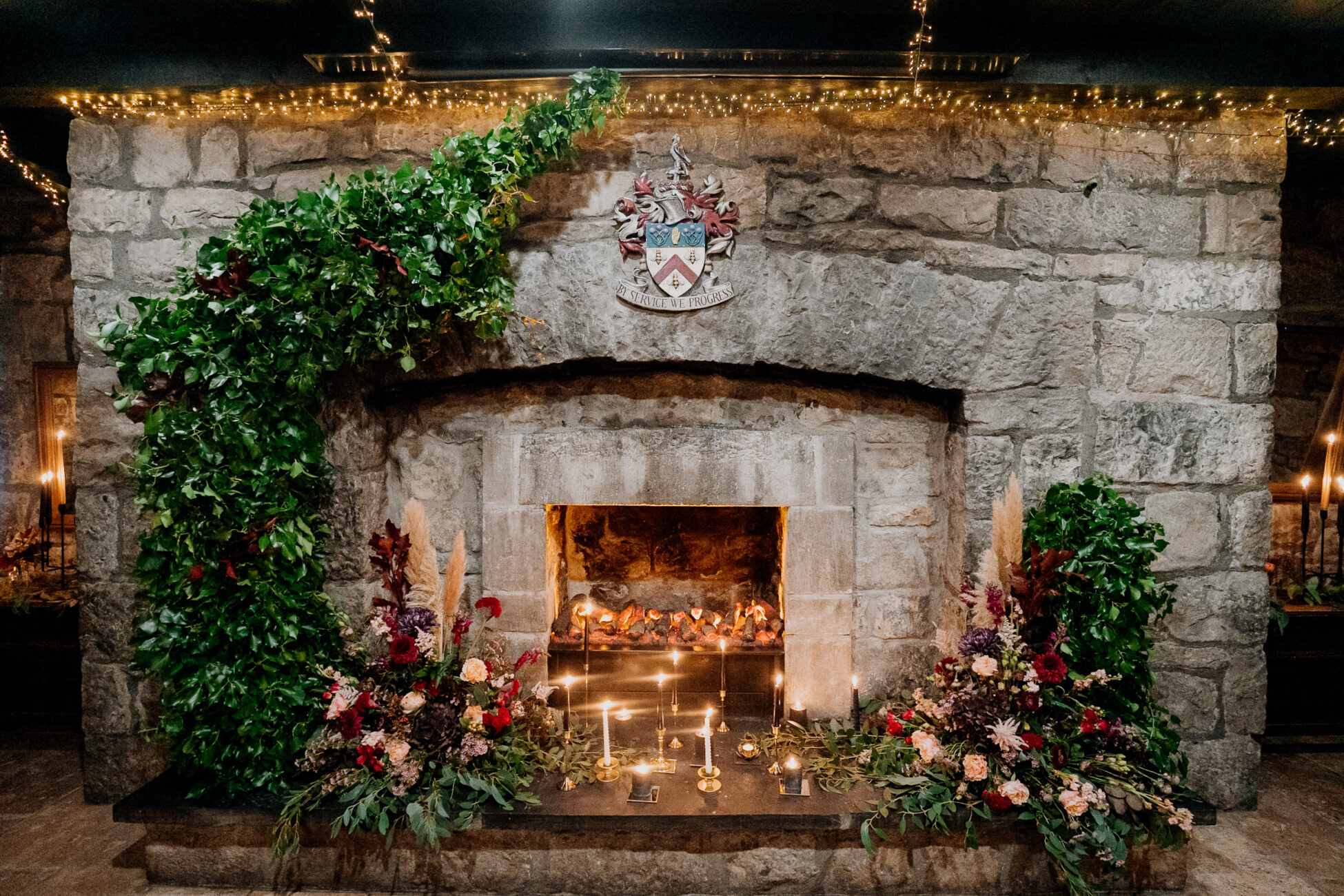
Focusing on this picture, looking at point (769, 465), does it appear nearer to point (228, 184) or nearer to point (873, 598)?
point (873, 598)

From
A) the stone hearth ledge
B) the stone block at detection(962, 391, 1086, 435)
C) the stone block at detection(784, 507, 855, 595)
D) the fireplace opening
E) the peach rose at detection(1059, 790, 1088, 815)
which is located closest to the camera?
the peach rose at detection(1059, 790, 1088, 815)

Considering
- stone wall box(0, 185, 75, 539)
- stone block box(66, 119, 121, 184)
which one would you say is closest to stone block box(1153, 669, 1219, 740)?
stone block box(66, 119, 121, 184)

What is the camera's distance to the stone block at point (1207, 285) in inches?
111

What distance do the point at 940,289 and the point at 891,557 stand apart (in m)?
1.21

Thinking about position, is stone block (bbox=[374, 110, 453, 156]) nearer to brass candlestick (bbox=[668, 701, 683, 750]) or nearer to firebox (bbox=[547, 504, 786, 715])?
firebox (bbox=[547, 504, 786, 715])

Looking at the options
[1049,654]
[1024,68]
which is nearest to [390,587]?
[1049,654]

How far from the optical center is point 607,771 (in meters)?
2.66

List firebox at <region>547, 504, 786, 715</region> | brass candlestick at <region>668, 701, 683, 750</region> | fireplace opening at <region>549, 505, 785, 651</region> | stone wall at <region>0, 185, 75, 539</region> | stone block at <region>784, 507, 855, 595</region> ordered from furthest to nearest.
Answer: stone wall at <region>0, 185, 75, 539</region> < fireplace opening at <region>549, 505, 785, 651</region> < firebox at <region>547, 504, 786, 715</region> < stone block at <region>784, 507, 855, 595</region> < brass candlestick at <region>668, 701, 683, 750</region>

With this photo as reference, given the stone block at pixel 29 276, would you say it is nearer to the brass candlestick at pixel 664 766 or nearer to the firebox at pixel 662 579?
the firebox at pixel 662 579

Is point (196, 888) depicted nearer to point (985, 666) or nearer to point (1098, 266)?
point (985, 666)

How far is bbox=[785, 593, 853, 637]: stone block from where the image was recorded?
9.96ft

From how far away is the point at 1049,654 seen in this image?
7.94 feet

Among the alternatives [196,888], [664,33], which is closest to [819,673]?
[196,888]

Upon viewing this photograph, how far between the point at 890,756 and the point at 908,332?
5.62 ft
